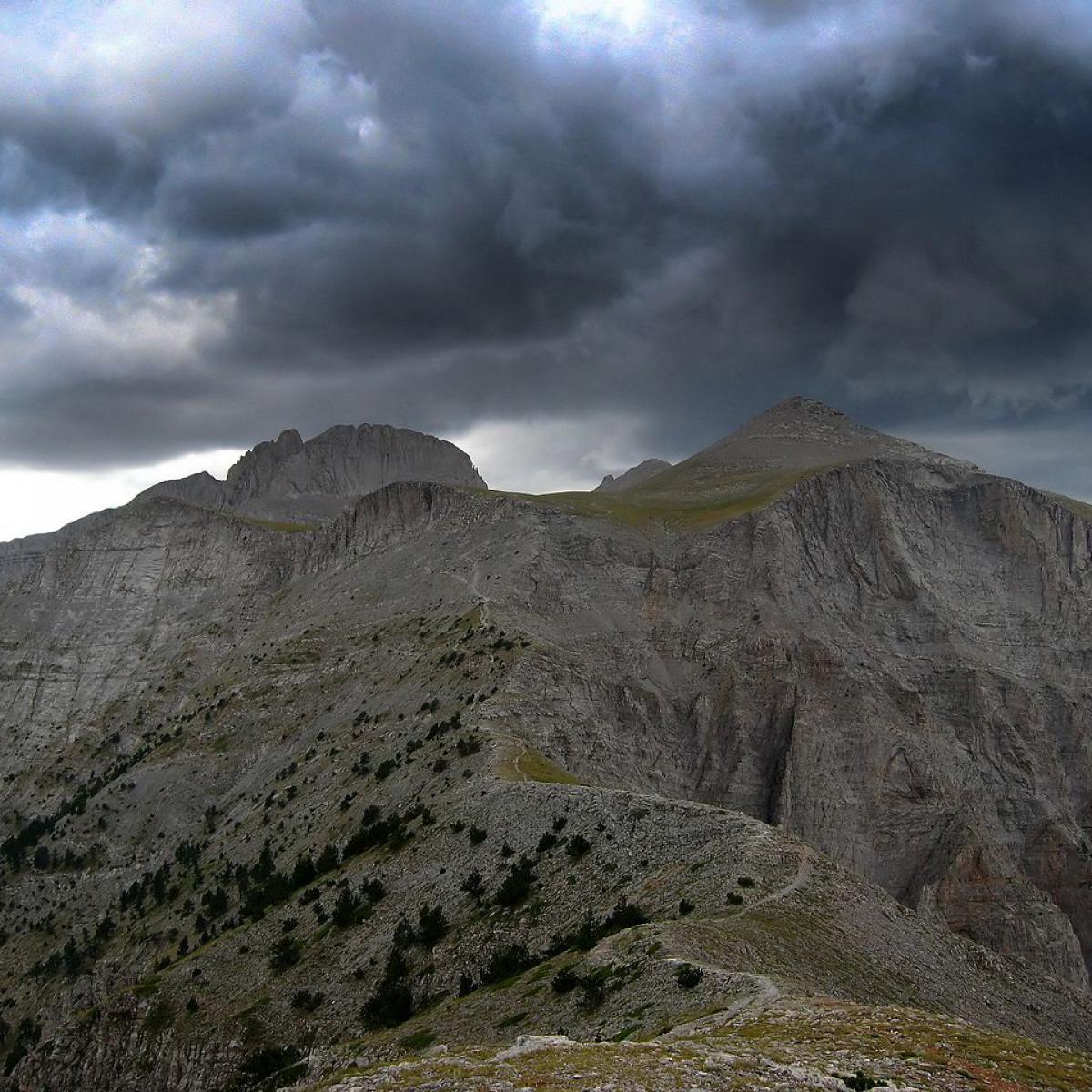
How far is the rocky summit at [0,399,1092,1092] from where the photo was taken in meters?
41.2

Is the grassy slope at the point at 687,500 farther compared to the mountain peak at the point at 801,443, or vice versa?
the mountain peak at the point at 801,443

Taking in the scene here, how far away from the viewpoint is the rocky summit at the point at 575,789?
41.2 meters

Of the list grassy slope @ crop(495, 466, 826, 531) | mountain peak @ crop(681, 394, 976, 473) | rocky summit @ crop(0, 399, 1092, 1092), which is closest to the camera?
rocky summit @ crop(0, 399, 1092, 1092)

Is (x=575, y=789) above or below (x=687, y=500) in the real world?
below

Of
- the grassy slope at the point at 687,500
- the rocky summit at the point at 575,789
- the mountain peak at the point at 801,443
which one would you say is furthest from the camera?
the mountain peak at the point at 801,443

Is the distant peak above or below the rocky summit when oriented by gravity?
above

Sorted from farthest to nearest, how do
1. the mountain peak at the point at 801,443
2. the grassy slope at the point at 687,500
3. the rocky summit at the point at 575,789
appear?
the mountain peak at the point at 801,443
the grassy slope at the point at 687,500
the rocky summit at the point at 575,789

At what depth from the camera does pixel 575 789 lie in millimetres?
65000

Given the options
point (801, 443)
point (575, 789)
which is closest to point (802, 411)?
point (801, 443)

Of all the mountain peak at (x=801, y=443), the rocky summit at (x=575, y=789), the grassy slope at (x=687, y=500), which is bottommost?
the rocky summit at (x=575, y=789)

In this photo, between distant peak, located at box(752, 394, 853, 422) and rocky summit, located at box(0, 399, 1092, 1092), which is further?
distant peak, located at box(752, 394, 853, 422)

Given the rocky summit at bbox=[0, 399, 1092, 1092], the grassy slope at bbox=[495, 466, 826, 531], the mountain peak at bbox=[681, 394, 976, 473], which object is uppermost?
the mountain peak at bbox=[681, 394, 976, 473]

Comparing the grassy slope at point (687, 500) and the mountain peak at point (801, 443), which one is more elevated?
the mountain peak at point (801, 443)

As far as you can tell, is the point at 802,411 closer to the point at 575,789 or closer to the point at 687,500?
the point at 687,500
